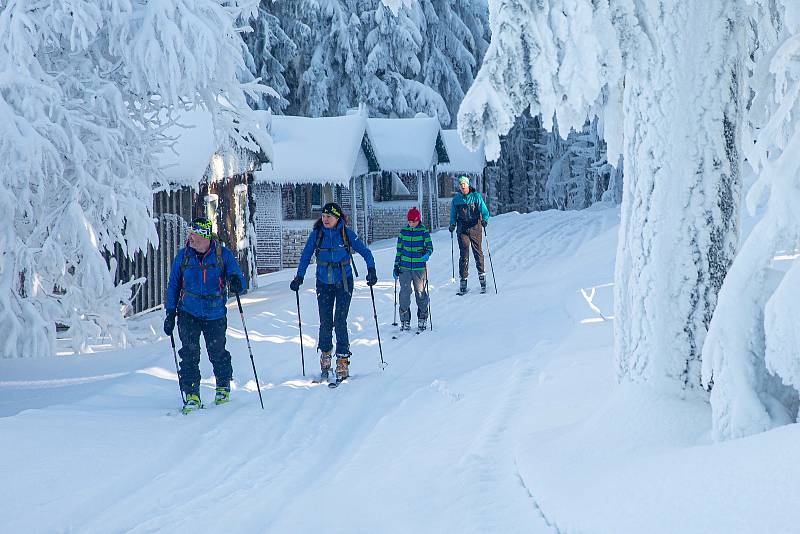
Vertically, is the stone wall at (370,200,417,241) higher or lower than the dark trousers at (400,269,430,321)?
higher

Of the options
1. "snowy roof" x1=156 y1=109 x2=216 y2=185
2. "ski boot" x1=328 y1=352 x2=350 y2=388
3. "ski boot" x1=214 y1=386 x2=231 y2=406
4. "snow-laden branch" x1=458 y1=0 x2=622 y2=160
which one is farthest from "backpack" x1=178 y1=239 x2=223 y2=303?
"snowy roof" x1=156 y1=109 x2=216 y2=185

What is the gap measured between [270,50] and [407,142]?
8255 mm

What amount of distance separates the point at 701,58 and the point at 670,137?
53cm

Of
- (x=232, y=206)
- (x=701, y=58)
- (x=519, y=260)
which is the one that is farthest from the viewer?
(x=519, y=260)

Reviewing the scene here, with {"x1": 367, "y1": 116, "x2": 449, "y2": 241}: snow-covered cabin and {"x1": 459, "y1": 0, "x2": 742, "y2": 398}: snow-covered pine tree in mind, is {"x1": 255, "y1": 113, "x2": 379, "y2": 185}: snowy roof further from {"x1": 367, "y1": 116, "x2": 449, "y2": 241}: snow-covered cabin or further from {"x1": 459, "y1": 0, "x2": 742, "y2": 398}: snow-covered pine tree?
{"x1": 459, "y1": 0, "x2": 742, "y2": 398}: snow-covered pine tree

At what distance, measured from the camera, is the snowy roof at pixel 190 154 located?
14930mm

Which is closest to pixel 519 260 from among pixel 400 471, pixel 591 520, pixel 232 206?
pixel 232 206

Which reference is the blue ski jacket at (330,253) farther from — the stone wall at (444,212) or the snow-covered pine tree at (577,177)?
the snow-covered pine tree at (577,177)

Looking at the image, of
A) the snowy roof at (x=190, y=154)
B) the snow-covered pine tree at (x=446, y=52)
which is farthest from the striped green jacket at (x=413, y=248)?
the snow-covered pine tree at (x=446, y=52)

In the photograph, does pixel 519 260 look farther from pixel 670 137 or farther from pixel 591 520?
pixel 591 520

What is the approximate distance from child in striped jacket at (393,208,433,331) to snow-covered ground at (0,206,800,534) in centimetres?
149

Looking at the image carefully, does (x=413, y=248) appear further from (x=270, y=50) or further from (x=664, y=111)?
(x=270, y=50)

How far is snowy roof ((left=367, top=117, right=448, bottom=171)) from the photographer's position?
32188mm

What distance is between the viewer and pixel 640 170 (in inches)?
234
